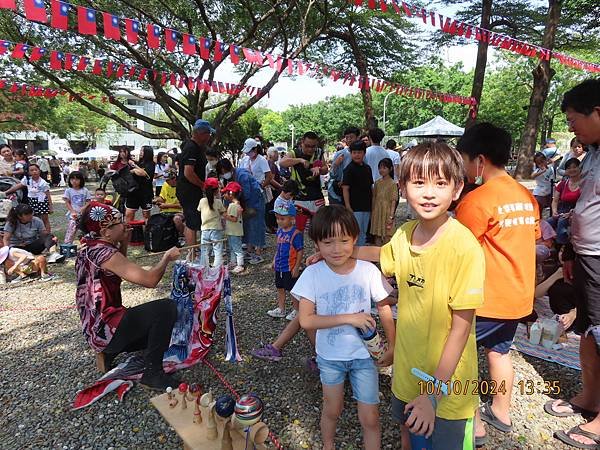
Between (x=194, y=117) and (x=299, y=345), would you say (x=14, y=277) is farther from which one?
(x=194, y=117)

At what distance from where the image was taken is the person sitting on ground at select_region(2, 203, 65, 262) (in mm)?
5816

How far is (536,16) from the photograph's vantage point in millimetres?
14922

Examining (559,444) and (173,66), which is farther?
(173,66)

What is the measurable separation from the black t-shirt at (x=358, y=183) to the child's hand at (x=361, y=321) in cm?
341

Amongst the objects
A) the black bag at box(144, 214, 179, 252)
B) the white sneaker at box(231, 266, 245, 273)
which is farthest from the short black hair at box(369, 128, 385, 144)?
the black bag at box(144, 214, 179, 252)

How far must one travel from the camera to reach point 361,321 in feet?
6.05

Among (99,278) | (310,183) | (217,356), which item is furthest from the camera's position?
(310,183)

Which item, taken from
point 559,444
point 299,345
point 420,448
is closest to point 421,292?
point 420,448

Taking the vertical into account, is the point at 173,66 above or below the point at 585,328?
above

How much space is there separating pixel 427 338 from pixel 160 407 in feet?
5.27

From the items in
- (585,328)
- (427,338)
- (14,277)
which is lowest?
(14,277)

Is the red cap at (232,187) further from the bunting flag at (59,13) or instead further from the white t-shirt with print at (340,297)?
the white t-shirt with print at (340,297)

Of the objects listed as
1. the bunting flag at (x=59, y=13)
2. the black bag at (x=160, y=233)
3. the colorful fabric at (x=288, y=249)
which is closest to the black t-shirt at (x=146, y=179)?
the black bag at (x=160, y=233)

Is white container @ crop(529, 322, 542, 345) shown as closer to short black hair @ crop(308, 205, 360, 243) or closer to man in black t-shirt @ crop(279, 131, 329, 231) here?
short black hair @ crop(308, 205, 360, 243)
